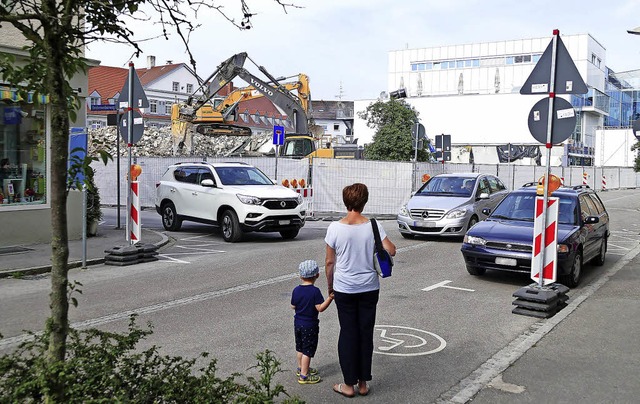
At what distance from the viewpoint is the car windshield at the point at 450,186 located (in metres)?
16.8

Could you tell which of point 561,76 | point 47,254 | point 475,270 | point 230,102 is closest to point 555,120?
point 561,76

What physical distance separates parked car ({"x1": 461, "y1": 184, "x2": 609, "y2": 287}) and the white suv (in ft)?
18.0

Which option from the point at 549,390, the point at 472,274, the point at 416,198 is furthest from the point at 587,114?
the point at 549,390

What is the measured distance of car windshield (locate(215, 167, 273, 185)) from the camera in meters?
16.1

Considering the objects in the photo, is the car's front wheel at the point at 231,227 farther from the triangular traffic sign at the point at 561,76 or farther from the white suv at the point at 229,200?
the triangular traffic sign at the point at 561,76

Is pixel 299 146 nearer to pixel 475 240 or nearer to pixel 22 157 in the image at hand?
pixel 22 157

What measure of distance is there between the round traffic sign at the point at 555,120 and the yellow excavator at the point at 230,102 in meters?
21.0

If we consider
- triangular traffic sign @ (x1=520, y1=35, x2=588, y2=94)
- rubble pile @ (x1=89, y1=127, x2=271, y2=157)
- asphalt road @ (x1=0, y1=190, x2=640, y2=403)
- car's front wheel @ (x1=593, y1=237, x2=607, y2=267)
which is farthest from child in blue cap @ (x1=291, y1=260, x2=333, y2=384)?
rubble pile @ (x1=89, y1=127, x2=271, y2=157)

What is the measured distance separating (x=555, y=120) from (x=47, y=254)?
9689 millimetres

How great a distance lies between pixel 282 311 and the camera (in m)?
8.25

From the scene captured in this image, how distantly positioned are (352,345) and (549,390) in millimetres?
1707

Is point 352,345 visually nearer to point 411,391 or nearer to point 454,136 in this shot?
point 411,391

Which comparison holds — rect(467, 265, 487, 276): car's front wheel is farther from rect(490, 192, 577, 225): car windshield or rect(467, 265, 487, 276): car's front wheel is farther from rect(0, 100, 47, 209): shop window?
rect(0, 100, 47, 209): shop window

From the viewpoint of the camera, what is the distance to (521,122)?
74062 millimetres
